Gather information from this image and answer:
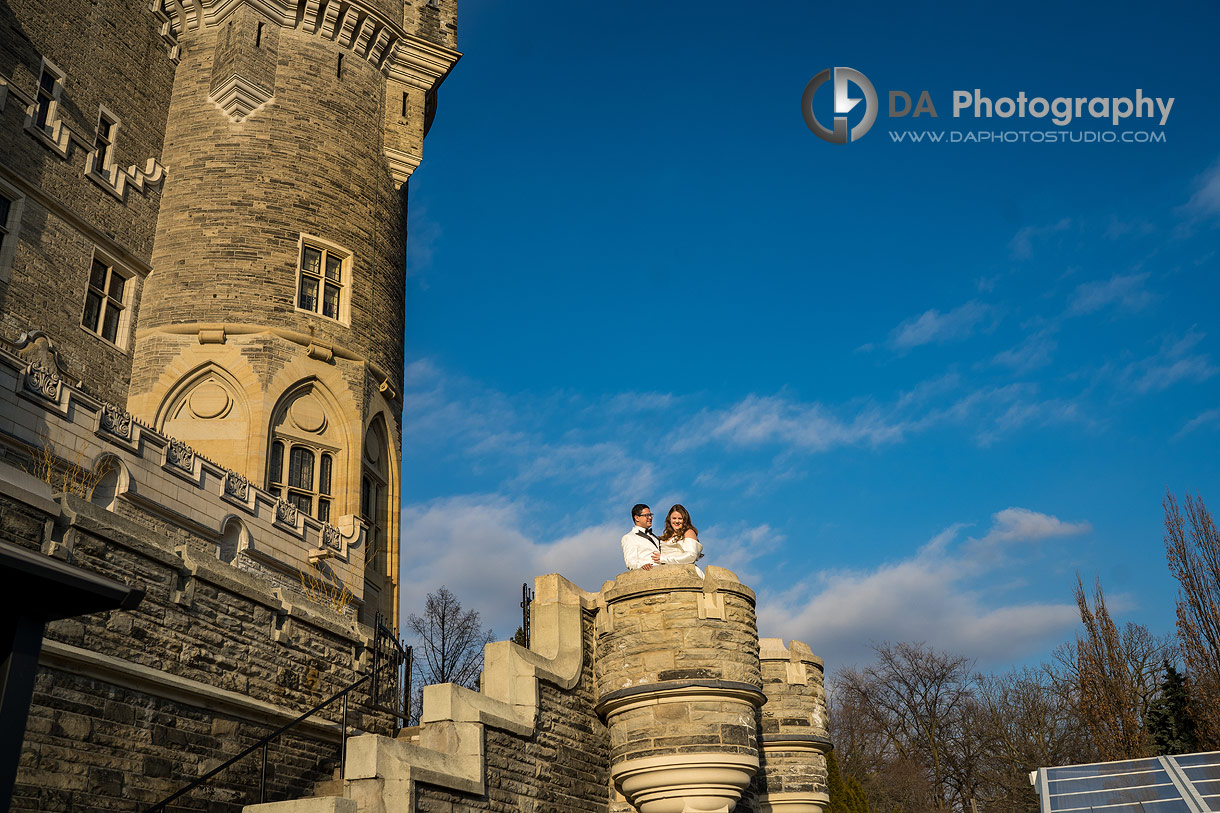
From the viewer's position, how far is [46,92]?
18516 mm

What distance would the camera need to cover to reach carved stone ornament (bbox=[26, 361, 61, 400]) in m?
11.3

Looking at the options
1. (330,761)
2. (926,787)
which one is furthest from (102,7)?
(926,787)

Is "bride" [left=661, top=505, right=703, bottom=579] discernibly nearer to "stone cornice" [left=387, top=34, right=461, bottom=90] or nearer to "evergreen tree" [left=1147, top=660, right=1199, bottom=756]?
"stone cornice" [left=387, top=34, right=461, bottom=90]

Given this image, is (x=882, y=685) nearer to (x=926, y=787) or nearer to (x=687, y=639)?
(x=926, y=787)

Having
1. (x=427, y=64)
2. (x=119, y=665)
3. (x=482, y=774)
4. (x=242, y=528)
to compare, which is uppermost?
(x=427, y=64)

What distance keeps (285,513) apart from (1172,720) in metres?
21.3

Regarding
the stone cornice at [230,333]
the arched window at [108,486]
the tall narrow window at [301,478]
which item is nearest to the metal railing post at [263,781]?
the arched window at [108,486]

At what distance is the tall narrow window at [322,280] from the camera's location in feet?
66.6

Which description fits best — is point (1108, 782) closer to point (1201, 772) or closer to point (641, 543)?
point (1201, 772)

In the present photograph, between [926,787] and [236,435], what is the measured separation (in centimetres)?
3138

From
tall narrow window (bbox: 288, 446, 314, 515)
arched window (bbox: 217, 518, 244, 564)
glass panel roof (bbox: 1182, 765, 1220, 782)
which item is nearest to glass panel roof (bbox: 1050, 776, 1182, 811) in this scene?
glass panel roof (bbox: 1182, 765, 1220, 782)

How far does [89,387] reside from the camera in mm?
17781

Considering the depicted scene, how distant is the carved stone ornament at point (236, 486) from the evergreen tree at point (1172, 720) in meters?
21.7

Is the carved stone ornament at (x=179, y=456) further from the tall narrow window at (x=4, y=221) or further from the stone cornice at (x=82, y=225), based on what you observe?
the stone cornice at (x=82, y=225)
